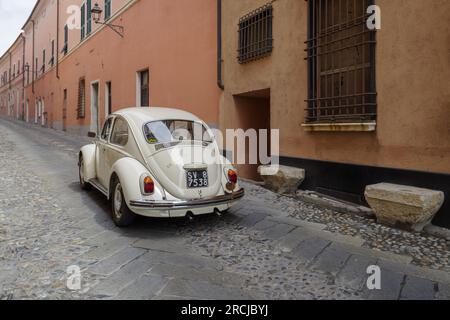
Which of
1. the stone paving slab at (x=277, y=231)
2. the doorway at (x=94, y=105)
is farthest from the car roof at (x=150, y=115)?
the doorway at (x=94, y=105)

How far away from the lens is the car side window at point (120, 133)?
478 centimetres

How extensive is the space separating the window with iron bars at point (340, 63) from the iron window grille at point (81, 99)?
15462mm

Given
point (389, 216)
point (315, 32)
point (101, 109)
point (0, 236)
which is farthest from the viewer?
point (101, 109)

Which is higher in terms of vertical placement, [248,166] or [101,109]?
[101,109]

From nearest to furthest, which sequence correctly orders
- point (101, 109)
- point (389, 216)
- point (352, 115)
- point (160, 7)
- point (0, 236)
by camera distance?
point (0, 236) → point (389, 216) → point (352, 115) → point (160, 7) → point (101, 109)

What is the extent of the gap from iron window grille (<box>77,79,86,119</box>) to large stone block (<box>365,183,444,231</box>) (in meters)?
17.1

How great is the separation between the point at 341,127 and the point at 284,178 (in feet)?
4.69

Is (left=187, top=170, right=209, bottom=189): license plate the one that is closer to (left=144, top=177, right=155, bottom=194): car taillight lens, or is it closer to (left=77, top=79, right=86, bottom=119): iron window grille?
(left=144, top=177, right=155, bottom=194): car taillight lens

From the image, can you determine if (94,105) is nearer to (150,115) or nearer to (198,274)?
(150,115)

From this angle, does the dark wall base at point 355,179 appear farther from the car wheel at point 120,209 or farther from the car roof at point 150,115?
the car wheel at point 120,209
